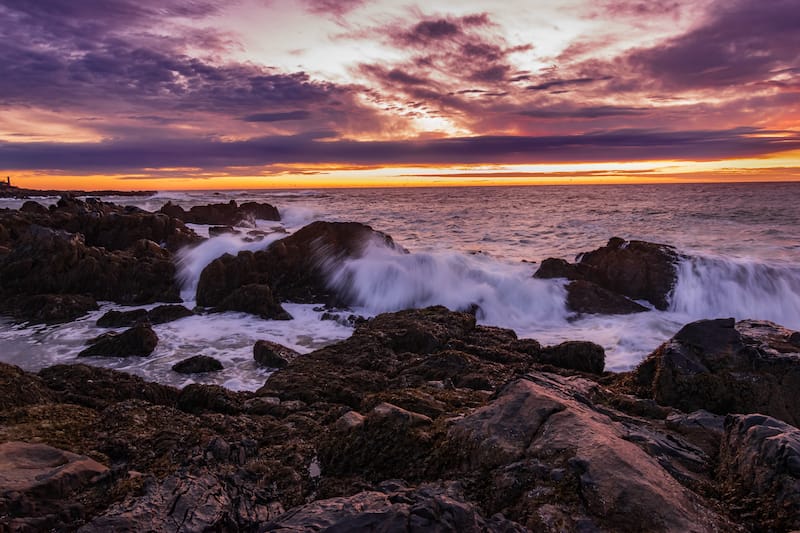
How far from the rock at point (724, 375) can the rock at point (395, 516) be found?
4.47 meters

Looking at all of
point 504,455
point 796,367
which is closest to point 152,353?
point 504,455

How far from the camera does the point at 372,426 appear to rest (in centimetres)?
473

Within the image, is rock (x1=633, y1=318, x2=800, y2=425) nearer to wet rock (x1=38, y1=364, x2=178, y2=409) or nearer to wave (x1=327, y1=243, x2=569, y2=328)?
wet rock (x1=38, y1=364, x2=178, y2=409)

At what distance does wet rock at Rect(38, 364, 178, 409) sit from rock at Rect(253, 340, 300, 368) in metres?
2.96

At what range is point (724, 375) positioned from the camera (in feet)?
21.2

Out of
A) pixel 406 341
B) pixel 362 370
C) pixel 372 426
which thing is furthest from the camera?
pixel 406 341

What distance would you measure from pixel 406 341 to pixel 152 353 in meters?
6.24

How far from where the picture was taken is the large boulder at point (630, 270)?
17.1m

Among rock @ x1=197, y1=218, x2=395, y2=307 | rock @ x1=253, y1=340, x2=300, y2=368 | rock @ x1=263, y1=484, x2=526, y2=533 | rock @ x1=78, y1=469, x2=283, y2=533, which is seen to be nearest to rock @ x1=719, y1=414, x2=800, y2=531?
rock @ x1=263, y1=484, x2=526, y2=533

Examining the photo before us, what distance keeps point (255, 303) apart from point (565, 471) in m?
12.7

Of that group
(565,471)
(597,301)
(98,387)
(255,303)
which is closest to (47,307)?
(255,303)

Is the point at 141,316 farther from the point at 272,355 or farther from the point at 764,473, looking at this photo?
the point at 764,473

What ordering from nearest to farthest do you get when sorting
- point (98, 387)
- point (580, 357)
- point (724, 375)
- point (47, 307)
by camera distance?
point (724, 375) → point (98, 387) → point (580, 357) → point (47, 307)

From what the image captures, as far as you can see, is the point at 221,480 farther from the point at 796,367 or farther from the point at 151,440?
the point at 796,367
